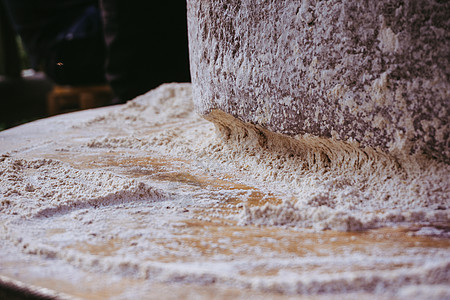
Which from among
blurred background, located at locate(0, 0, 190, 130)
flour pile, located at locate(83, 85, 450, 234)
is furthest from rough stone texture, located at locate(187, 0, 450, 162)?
blurred background, located at locate(0, 0, 190, 130)

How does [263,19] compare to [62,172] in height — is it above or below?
above

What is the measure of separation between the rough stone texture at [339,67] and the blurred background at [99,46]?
7.12 feet

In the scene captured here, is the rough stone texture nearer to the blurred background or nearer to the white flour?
the white flour

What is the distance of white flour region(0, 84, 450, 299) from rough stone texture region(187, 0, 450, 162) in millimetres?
65

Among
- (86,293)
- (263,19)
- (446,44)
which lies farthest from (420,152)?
(86,293)

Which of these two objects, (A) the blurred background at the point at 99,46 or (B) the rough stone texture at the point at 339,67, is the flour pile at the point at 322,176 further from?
(A) the blurred background at the point at 99,46

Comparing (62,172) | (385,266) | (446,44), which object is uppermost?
(446,44)

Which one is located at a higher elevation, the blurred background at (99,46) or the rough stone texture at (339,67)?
the rough stone texture at (339,67)

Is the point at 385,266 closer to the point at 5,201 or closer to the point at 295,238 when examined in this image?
the point at 295,238

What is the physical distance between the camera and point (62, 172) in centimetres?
112

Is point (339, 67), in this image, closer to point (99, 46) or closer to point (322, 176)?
point (322, 176)

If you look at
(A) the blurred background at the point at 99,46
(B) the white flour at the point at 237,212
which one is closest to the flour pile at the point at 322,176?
(B) the white flour at the point at 237,212

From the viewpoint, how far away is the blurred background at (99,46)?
3104 millimetres

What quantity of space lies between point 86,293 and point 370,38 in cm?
63
